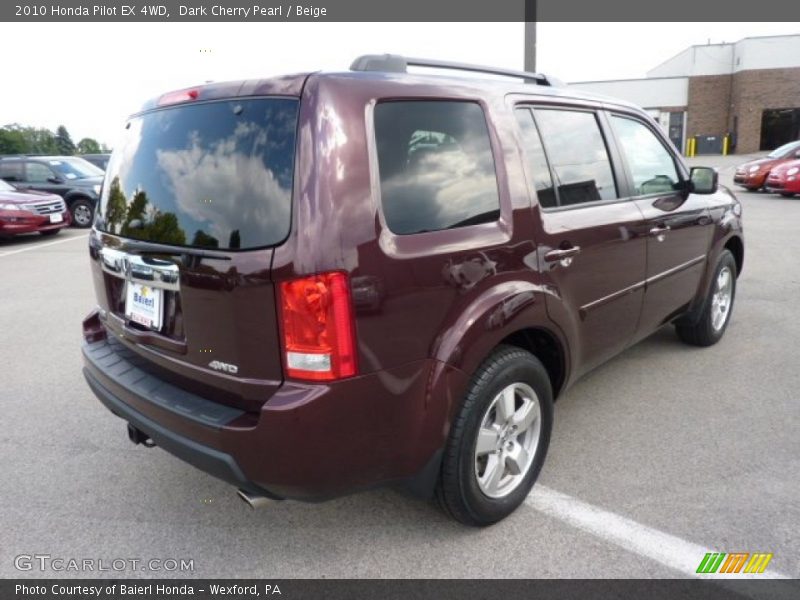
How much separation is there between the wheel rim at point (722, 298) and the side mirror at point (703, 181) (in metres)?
0.81

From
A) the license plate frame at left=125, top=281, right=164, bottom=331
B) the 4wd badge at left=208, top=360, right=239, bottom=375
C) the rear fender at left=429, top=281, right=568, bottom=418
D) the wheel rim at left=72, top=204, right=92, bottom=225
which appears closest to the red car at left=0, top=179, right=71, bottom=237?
the wheel rim at left=72, top=204, right=92, bottom=225

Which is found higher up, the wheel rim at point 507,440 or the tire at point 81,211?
the wheel rim at point 507,440

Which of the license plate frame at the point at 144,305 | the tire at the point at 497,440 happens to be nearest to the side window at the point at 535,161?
the tire at the point at 497,440

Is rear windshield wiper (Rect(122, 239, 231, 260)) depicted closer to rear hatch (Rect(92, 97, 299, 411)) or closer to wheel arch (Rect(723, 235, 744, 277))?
rear hatch (Rect(92, 97, 299, 411))

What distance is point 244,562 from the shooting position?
2453mm

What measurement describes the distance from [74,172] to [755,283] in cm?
1468

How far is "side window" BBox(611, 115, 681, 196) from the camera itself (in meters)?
3.54

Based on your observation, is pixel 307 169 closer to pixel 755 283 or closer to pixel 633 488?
pixel 633 488

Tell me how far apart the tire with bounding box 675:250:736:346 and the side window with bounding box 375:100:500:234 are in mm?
2811

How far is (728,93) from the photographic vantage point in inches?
1532

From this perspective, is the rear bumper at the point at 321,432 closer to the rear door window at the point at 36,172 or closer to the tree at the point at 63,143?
the rear door window at the point at 36,172

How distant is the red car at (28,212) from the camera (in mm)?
11281

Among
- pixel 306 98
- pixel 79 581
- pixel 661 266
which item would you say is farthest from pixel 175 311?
pixel 661 266

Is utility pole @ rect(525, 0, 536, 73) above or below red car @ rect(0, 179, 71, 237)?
above
